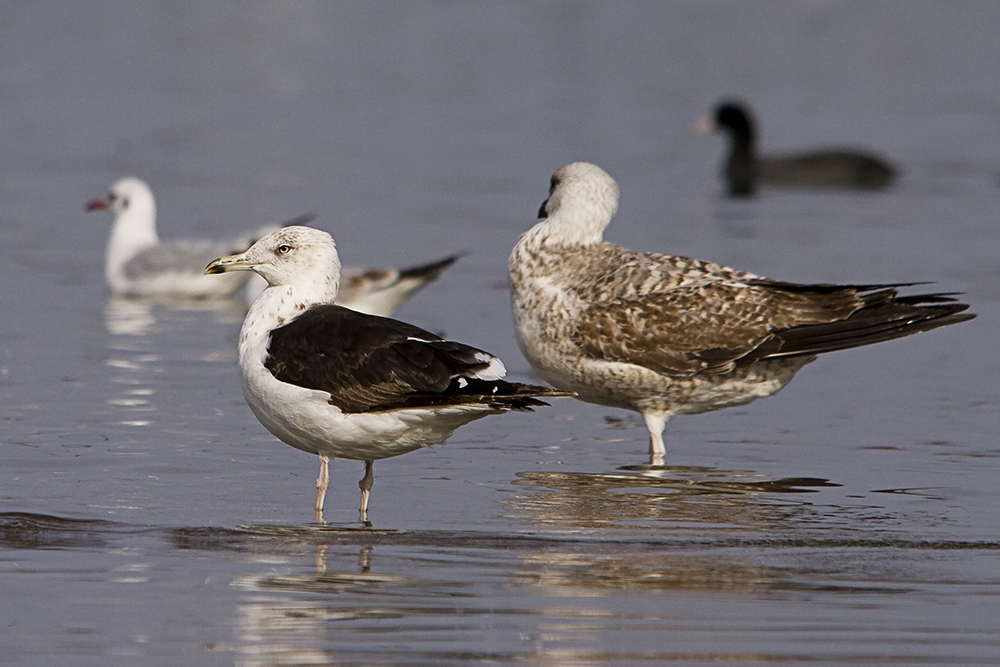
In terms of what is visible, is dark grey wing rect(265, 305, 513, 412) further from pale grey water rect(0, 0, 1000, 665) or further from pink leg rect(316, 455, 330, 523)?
pale grey water rect(0, 0, 1000, 665)

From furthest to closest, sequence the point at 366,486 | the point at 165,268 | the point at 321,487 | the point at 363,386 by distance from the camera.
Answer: the point at 165,268 < the point at 366,486 < the point at 321,487 < the point at 363,386

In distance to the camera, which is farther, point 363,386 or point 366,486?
Answer: point 366,486

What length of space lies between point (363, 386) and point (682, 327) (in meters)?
2.42

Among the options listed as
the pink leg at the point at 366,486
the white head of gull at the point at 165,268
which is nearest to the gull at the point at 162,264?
the white head of gull at the point at 165,268

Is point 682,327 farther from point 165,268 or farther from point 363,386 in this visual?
point 165,268

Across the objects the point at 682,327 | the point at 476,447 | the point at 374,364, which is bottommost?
the point at 476,447

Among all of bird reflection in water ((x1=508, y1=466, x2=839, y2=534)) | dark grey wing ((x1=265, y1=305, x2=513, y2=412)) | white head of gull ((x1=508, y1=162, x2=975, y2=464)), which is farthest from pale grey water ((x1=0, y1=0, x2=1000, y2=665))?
dark grey wing ((x1=265, y1=305, x2=513, y2=412))

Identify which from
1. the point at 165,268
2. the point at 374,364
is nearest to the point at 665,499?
the point at 374,364

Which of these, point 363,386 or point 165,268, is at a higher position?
point 165,268

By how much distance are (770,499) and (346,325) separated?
2.14 m

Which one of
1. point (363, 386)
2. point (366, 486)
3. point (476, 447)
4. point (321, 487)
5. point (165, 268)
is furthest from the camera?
point (165, 268)

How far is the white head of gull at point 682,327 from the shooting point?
858cm

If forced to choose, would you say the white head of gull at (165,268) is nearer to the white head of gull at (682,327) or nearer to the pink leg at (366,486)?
the white head of gull at (682,327)

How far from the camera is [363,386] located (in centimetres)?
678
